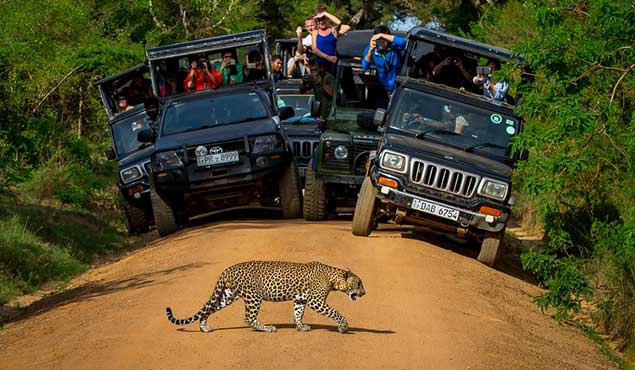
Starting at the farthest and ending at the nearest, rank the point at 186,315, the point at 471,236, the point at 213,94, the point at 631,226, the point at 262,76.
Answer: the point at 262,76 < the point at 213,94 < the point at 471,236 < the point at 631,226 < the point at 186,315

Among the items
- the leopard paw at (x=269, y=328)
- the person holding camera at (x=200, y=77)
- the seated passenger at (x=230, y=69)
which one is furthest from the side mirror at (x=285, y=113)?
the leopard paw at (x=269, y=328)

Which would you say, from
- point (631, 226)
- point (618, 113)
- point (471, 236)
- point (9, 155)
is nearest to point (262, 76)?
point (9, 155)

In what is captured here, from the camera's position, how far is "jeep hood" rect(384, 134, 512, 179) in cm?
1415

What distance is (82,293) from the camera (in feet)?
42.7

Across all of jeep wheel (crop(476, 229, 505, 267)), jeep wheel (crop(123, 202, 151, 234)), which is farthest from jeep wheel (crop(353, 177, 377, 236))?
jeep wheel (crop(123, 202, 151, 234))

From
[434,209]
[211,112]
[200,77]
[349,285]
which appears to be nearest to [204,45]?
[200,77]

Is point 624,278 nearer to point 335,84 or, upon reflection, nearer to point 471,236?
point 471,236

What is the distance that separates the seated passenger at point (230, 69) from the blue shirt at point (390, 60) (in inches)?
109

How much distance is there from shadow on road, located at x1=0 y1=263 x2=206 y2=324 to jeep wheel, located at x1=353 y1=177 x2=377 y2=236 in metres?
2.36

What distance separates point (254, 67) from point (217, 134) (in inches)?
115

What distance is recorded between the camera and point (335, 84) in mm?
18422

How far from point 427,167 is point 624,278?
101 inches

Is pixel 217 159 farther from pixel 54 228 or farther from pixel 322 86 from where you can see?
pixel 54 228

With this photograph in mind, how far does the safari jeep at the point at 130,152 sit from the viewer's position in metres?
18.5
